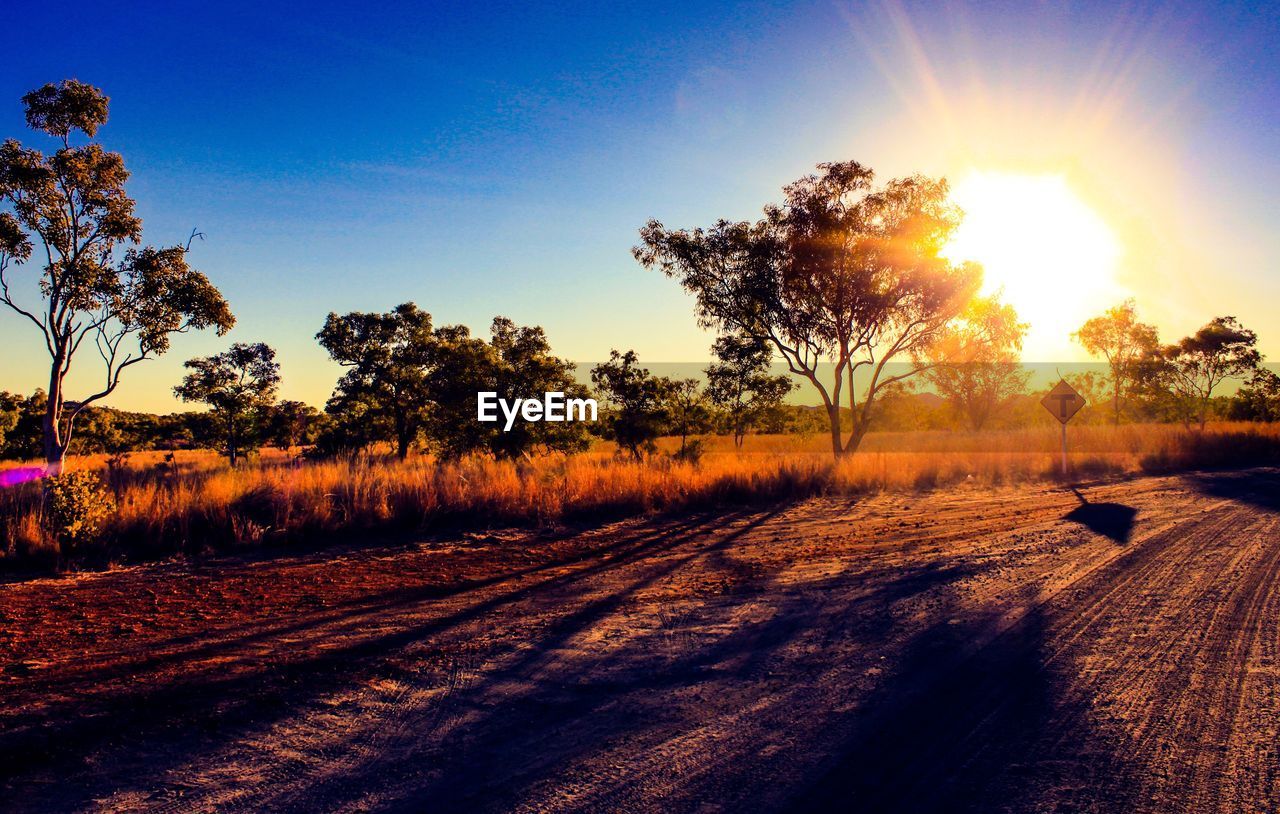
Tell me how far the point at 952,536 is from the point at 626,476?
618 cm

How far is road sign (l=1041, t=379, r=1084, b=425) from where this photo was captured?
1862 centimetres

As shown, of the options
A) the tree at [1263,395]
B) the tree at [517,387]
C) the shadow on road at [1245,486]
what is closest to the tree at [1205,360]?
the tree at [1263,395]

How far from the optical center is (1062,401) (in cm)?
1878

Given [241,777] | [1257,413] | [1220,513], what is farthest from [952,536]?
[1257,413]

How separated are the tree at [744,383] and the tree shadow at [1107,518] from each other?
Answer: 33.5ft

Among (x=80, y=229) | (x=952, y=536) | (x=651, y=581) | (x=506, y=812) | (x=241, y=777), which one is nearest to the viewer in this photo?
(x=506, y=812)

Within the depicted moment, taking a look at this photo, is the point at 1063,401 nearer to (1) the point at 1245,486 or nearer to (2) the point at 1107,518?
(1) the point at 1245,486

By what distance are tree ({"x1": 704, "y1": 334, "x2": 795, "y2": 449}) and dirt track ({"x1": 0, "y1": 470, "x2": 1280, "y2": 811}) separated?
13273 mm

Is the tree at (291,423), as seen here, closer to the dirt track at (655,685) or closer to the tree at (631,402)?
the tree at (631,402)

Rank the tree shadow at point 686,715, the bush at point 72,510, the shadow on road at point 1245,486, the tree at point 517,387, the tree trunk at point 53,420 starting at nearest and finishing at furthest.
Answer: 1. the tree shadow at point 686,715
2. the bush at point 72,510
3. the tree trunk at point 53,420
4. the shadow on road at point 1245,486
5. the tree at point 517,387

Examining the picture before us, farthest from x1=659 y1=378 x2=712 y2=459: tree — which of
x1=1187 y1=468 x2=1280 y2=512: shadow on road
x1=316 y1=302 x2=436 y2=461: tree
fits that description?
x1=1187 y1=468 x2=1280 y2=512: shadow on road

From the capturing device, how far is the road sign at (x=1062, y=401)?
18625 mm

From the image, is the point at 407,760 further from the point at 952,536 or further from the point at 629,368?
the point at 629,368

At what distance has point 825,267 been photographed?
19.3m
